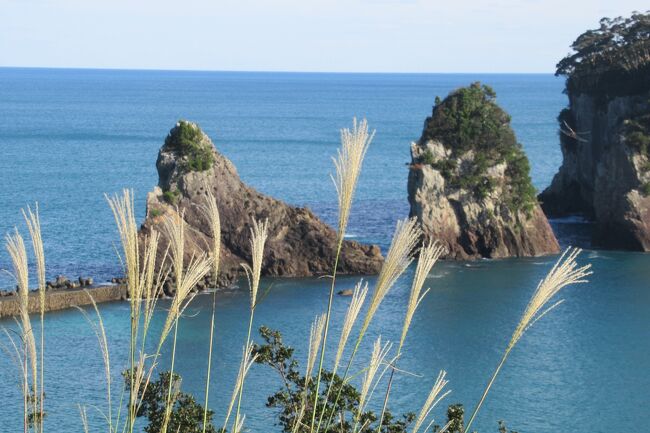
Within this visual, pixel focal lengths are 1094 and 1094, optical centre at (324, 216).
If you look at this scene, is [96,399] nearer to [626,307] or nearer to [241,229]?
[241,229]

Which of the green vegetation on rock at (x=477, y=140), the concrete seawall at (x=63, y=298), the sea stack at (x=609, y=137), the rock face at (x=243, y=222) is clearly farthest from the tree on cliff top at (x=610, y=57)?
the concrete seawall at (x=63, y=298)

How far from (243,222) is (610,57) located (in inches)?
1229

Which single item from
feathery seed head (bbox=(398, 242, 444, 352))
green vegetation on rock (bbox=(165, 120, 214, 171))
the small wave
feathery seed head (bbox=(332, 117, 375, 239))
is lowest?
the small wave

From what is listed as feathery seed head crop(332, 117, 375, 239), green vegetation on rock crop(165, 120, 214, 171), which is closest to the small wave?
green vegetation on rock crop(165, 120, 214, 171)

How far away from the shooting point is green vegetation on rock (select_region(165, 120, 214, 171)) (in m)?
55.7

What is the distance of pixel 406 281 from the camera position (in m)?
55.5

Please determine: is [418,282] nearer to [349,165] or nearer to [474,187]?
[349,165]

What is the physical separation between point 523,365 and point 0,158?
78384 mm

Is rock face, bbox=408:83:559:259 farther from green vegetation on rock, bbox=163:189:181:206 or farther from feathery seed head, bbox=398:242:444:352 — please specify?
feathery seed head, bbox=398:242:444:352

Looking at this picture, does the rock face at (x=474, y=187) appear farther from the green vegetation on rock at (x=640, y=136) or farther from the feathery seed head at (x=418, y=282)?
the feathery seed head at (x=418, y=282)

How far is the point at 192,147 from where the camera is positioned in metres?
56.3

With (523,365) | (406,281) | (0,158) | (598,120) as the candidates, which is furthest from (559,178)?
(0,158)

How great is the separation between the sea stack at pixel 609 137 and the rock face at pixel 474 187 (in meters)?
4.55

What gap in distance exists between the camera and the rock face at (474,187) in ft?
195
